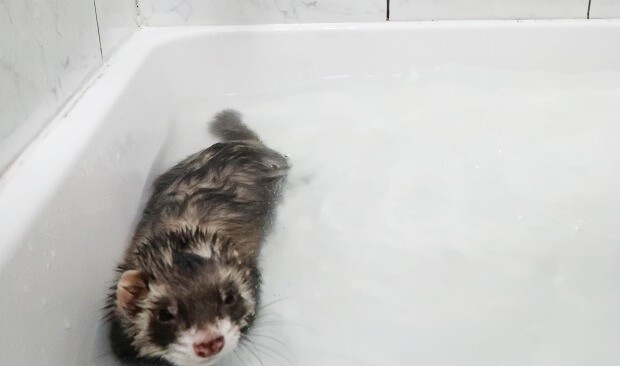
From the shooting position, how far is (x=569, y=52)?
6.11 feet

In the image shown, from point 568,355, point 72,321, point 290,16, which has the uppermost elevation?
point 290,16

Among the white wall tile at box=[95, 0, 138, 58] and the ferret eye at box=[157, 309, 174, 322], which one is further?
the white wall tile at box=[95, 0, 138, 58]

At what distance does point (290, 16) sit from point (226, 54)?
0.22m

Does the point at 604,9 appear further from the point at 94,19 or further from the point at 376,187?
the point at 94,19

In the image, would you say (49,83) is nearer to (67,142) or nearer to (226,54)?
(67,142)

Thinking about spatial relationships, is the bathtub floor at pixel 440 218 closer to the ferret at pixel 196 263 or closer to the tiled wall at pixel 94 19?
the ferret at pixel 196 263

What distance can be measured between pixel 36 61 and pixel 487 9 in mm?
1304

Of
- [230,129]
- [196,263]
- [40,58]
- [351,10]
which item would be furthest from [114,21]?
[196,263]

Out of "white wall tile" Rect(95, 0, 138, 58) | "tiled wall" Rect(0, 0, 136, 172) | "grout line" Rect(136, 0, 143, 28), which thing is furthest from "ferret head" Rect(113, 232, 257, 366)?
"grout line" Rect(136, 0, 143, 28)

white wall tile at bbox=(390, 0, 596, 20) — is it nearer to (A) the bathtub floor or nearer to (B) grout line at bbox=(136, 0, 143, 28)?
(A) the bathtub floor

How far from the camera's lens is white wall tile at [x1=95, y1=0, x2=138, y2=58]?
147 centimetres

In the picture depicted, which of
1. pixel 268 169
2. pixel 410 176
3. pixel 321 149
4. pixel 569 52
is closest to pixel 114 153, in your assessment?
pixel 268 169

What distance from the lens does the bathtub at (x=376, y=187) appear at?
0.96 meters

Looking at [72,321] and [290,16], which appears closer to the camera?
[72,321]
